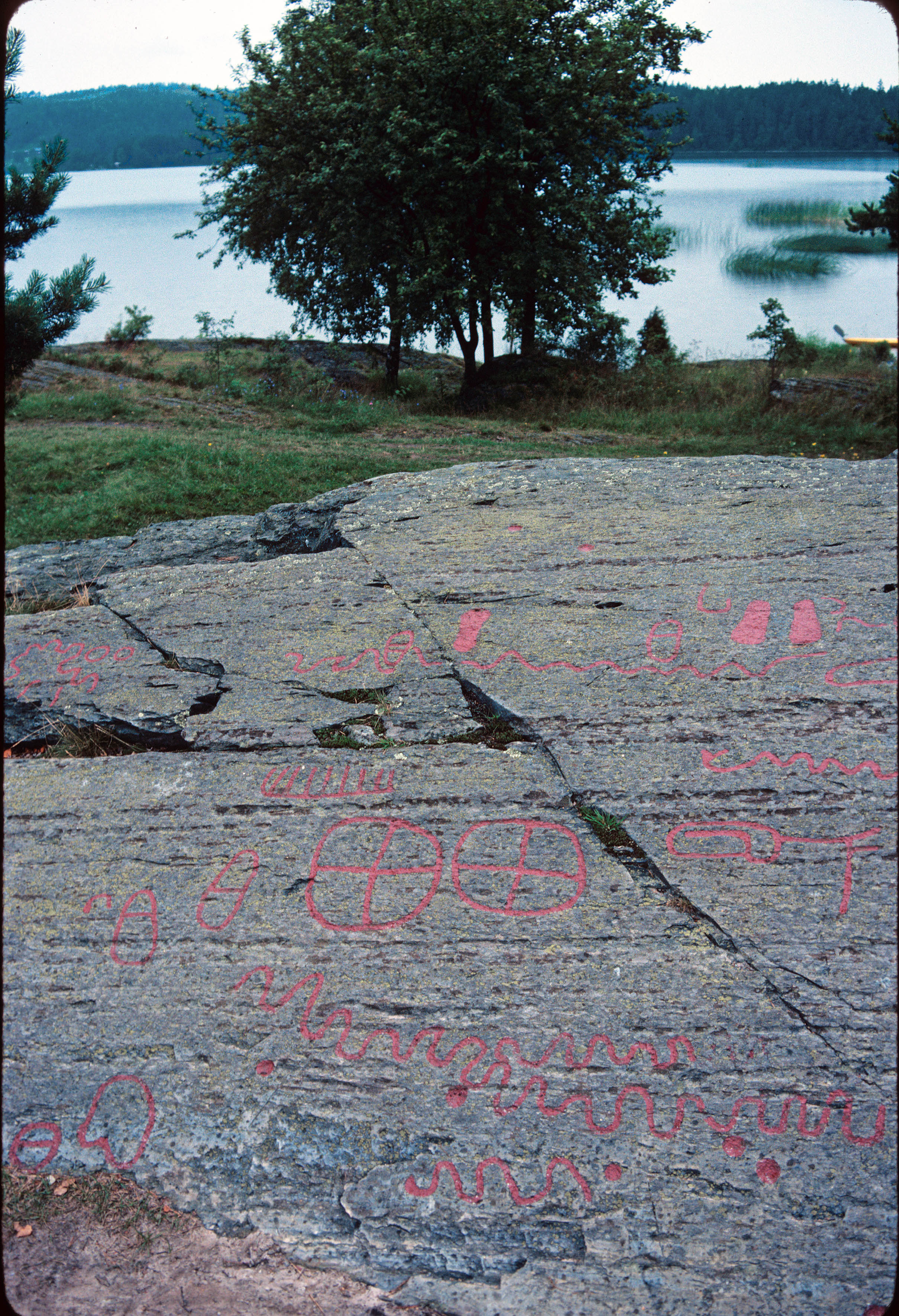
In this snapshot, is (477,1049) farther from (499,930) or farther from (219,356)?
(219,356)

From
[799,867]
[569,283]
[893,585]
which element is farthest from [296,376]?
[799,867]

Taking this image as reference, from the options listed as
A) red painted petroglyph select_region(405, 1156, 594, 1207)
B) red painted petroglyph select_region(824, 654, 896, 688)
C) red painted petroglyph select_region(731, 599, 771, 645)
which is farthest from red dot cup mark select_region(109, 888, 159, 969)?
red painted petroglyph select_region(824, 654, 896, 688)

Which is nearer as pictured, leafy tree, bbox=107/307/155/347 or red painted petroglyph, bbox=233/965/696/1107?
red painted petroglyph, bbox=233/965/696/1107

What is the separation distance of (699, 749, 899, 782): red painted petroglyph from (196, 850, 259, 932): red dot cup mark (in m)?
1.72

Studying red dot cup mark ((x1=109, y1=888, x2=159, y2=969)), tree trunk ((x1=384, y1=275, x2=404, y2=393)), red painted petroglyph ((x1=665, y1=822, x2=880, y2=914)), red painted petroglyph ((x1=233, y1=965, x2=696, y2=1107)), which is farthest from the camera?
tree trunk ((x1=384, y1=275, x2=404, y2=393))

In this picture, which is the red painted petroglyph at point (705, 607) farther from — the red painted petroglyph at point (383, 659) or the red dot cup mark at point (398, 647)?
the red dot cup mark at point (398, 647)

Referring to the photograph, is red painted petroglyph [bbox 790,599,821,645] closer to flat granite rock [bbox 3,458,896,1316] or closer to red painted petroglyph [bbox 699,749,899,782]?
flat granite rock [bbox 3,458,896,1316]

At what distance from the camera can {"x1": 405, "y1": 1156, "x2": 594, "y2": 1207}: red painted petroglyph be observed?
2354mm

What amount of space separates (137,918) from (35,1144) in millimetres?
721

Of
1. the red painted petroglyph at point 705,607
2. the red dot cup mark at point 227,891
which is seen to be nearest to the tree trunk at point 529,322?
the red painted petroglyph at point 705,607

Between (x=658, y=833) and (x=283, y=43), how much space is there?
1463 centimetres

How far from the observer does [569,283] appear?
13.2 meters

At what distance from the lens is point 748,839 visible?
10.5 ft

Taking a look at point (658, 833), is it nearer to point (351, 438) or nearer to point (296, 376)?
point (351, 438)
